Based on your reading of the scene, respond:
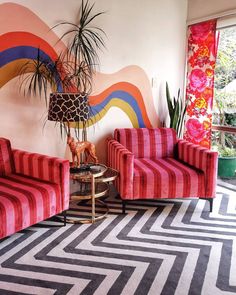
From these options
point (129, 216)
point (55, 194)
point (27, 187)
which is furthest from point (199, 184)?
point (27, 187)

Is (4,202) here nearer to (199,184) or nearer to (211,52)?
(199,184)

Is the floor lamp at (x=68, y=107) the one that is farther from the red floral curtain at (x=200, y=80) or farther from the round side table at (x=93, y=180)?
the red floral curtain at (x=200, y=80)

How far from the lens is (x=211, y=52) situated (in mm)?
4223

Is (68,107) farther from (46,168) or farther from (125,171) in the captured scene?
(125,171)

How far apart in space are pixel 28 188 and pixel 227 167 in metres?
2.85

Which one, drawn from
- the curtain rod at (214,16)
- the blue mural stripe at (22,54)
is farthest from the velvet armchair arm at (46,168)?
the curtain rod at (214,16)

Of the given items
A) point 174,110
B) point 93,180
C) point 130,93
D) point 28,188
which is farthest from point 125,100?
point 28,188

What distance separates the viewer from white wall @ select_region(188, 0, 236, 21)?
12.7 ft

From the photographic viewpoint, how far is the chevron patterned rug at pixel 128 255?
73.0 inches

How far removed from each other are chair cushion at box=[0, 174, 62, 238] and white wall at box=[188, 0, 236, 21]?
305 cm

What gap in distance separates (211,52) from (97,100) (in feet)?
5.90

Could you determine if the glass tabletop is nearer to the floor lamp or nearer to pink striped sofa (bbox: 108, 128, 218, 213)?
pink striped sofa (bbox: 108, 128, 218, 213)

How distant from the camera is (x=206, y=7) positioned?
4102 millimetres

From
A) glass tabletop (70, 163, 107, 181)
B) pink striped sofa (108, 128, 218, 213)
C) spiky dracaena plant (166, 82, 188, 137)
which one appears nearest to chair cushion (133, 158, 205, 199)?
pink striped sofa (108, 128, 218, 213)
